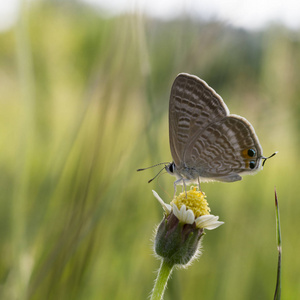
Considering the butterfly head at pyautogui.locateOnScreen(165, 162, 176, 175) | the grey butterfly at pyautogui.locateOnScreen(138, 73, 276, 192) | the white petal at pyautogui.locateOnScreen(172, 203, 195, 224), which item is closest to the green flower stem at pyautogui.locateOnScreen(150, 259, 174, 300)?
the white petal at pyautogui.locateOnScreen(172, 203, 195, 224)

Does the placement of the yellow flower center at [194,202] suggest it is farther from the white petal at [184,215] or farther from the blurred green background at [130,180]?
the blurred green background at [130,180]

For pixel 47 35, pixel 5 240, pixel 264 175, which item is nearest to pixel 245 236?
pixel 264 175

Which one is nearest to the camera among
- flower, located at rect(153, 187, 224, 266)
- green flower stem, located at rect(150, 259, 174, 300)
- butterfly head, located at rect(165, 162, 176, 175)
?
green flower stem, located at rect(150, 259, 174, 300)

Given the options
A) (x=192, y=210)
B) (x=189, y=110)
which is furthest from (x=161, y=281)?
(x=189, y=110)

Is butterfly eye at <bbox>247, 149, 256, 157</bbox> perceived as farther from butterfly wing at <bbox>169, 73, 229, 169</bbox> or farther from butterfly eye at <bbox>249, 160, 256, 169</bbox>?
butterfly wing at <bbox>169, 73, 229, 169</bbox>

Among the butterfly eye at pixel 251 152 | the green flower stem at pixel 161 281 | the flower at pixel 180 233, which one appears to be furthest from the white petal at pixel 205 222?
the butterfly eye at pixel 251 152

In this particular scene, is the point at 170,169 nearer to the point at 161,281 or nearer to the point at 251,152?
the point at 251,152
